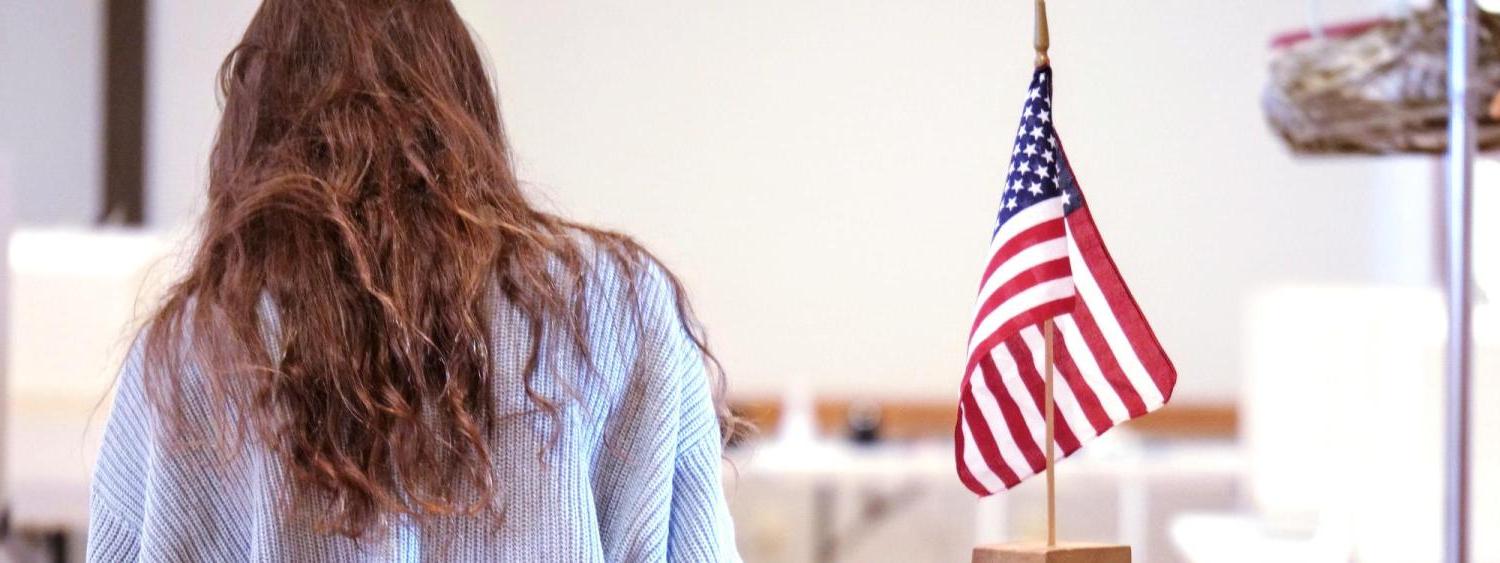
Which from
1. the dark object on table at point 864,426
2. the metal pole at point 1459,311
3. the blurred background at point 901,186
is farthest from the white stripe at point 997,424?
the blurred background at point 901,186

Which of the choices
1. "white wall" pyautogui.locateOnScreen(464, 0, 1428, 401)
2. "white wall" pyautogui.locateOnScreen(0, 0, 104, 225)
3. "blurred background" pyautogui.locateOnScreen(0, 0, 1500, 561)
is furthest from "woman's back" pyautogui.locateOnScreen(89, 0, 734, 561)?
"white wall" pyautogui.locateOnScreen(464, 0, 1428, 401)

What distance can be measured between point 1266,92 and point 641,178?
3664mm

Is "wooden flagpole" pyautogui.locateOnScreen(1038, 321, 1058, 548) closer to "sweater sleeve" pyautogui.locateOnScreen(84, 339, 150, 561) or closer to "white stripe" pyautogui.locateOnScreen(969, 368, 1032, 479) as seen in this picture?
"white stripe" pyautogui.locateOnScreen(969, 368, 1032, 479)

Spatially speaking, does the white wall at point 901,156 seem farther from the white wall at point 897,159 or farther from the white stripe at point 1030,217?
the white stripe at point 1030,217

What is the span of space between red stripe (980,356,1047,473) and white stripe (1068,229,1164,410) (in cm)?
10

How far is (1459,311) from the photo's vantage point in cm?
125

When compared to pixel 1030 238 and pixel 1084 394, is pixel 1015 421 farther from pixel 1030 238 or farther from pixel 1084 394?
pixel 1030 238

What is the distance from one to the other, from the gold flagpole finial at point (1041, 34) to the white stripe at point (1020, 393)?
0.27m

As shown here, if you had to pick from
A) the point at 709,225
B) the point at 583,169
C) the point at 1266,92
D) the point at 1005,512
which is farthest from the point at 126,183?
the point at 1266,92

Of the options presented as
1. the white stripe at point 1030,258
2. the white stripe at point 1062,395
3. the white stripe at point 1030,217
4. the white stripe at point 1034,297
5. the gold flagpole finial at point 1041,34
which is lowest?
the white stripe at point 1062,395

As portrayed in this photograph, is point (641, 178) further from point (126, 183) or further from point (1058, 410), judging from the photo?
point (1058, 410)

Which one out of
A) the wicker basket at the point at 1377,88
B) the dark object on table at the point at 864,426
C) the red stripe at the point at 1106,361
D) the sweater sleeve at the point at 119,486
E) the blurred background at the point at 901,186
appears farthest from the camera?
the blurred background at the point at 901,186

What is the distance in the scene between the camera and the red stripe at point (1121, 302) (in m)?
1.44

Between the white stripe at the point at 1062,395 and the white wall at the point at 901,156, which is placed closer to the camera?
the white stripe at the point at 1062,395
